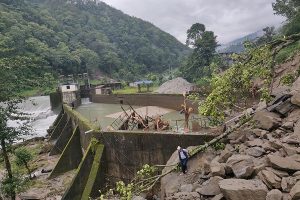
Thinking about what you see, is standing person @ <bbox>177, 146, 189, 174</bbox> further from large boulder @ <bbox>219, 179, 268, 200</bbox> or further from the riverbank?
the riverbank

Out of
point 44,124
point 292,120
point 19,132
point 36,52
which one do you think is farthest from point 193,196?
point 36,52

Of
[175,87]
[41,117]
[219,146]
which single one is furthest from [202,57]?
[219,146]

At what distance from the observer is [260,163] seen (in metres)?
7.66

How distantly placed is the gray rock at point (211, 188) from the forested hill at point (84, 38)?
43.8m

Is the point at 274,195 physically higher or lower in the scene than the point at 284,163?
lower

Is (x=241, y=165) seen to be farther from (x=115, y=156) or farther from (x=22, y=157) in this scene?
(x=22, y=157)

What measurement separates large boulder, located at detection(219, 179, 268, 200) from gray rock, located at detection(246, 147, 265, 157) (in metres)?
1.28

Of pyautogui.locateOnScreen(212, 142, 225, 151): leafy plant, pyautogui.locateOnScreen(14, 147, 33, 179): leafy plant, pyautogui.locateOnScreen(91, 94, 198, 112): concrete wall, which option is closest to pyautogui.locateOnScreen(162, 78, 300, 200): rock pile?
pyautogui.locateOnScreen(212, 142, 225, 151): leafy plant

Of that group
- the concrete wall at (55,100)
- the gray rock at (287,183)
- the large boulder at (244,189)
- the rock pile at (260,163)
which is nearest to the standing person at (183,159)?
the rock pile at (260,163)

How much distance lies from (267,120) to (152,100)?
2891 centimetres

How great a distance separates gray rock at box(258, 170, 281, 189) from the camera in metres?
6.75

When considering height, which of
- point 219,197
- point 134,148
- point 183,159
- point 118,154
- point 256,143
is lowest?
point 118,154

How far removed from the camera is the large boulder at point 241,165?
7383 millimetres

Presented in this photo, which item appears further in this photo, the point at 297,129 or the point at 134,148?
the point at 134,148
